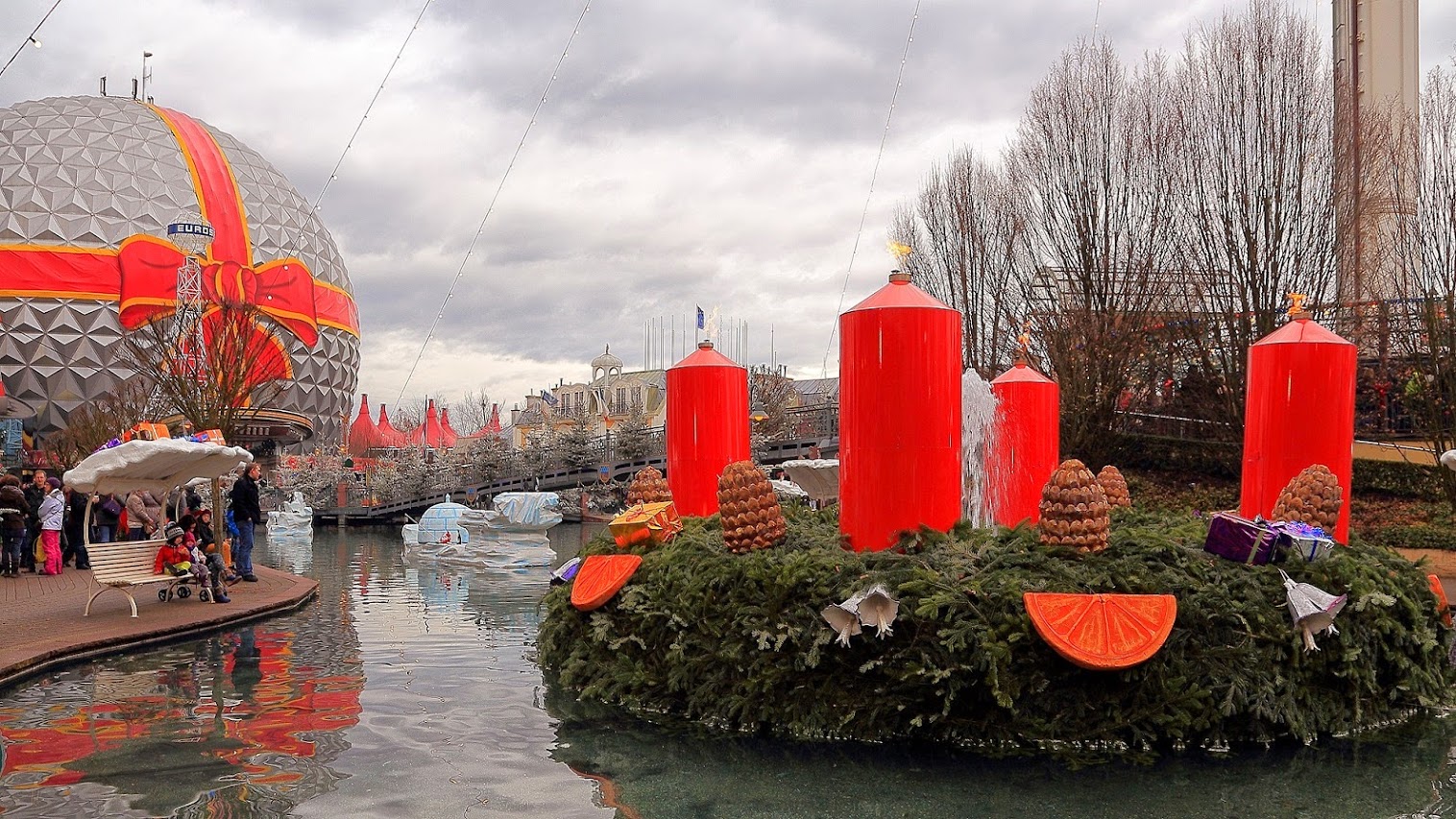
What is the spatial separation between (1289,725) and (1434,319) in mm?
15755

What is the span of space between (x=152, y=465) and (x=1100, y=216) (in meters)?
18.8

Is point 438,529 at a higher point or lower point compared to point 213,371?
lower

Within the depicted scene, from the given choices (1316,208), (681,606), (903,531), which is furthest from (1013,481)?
(1316,208)

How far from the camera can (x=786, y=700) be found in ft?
21.4

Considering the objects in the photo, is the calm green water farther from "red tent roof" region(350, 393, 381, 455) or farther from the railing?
"red tent roof" region(350, 393, 381, 455)

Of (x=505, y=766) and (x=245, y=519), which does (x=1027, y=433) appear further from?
(x=245, y=519)

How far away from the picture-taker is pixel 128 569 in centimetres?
1229

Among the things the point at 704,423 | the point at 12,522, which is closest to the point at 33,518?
the point at 12,522

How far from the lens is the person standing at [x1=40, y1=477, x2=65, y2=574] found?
17938 mm

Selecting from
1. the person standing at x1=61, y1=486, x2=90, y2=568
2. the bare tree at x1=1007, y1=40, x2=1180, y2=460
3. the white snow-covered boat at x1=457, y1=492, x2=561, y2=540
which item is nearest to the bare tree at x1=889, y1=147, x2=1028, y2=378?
the bare tree at x1=1007, y1=40, x2=1180, y2=460

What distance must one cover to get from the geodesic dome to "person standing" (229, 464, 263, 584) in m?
22.6

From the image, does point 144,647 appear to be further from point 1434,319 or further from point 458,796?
point 1434,319

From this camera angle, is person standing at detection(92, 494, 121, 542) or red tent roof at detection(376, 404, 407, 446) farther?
red tent roof at detection(376, 404, 407, 446)

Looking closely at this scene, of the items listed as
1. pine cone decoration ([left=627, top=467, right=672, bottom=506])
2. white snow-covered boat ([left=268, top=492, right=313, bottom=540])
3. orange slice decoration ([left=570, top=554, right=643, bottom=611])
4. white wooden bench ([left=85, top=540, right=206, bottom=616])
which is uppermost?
pine cone decoration ([left=627, top=467, right=672, bottom=506])
